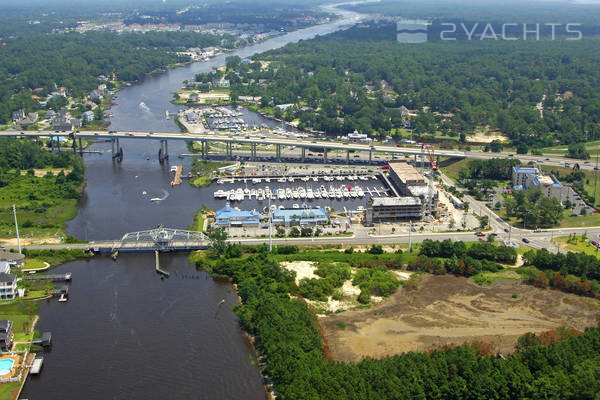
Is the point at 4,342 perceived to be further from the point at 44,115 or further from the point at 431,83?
the point at 431,83

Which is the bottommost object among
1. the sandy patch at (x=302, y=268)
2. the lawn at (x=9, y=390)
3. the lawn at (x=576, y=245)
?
the lawn at (x=9, y=390)

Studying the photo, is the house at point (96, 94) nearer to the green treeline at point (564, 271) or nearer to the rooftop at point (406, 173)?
the rooftop at point (406, 173)

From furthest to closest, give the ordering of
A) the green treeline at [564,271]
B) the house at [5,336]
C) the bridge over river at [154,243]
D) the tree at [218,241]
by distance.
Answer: the bridge over river at [154,243]
the tree at [218,241]
the green treeline at [564,271]
the house at [5,336]

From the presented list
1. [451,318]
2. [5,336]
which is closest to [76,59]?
[5,336]

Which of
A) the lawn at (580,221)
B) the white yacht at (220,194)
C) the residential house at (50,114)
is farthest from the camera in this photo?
the residential house at (50,114)

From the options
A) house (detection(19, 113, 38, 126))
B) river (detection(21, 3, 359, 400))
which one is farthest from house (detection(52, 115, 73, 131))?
river (detection(21, 3, 359, 400))

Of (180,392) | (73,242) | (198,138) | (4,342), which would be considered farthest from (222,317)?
(198,138)

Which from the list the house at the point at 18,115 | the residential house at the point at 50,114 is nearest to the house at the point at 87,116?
the residential house at the point at 50,114

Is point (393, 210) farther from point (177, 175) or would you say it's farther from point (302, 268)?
point (177, 175)
